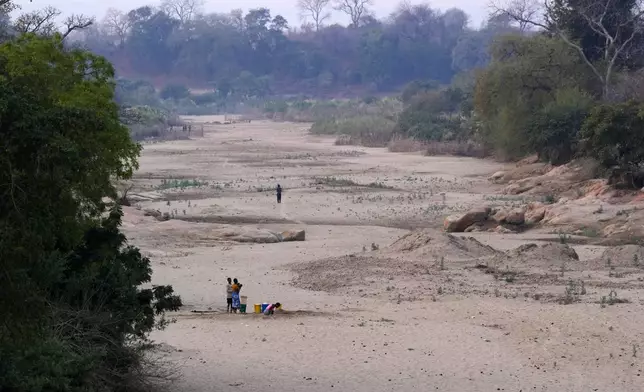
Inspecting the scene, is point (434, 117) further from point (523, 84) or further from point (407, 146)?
point (523, 84)

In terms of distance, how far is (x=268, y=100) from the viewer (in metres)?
130

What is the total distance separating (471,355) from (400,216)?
21.2 metres

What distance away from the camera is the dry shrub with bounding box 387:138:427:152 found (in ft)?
221

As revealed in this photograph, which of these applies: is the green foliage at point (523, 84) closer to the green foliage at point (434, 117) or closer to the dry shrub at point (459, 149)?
the dry shrub at point (459, 149)

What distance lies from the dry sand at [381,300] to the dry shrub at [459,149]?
66.8ft

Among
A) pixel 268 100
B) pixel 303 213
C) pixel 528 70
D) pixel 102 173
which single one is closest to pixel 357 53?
pixel 268 100

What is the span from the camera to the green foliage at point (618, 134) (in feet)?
119

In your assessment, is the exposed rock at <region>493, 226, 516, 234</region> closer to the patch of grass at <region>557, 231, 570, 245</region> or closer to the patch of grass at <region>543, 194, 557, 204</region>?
the patch of grass at <region>557, 231, 570, 245</region>

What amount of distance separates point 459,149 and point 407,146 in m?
5.30

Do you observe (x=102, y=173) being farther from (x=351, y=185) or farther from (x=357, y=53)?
(x=357, y=53)

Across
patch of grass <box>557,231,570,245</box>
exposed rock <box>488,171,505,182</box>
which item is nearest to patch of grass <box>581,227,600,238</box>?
patch of grass <box>557,231,570,245</box>

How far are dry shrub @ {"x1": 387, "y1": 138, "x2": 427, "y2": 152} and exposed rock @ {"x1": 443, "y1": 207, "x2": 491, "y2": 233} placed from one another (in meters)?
33.8

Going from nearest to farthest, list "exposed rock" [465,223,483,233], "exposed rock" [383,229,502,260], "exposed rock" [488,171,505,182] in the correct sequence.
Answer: "exposed rock" [383,229,502,260] < "exposed rock" [465,223,483,233] < "exposed rock" [488,171,505,182]

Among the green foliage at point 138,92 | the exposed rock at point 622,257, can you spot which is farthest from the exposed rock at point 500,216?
the green foliage at point 138,92
